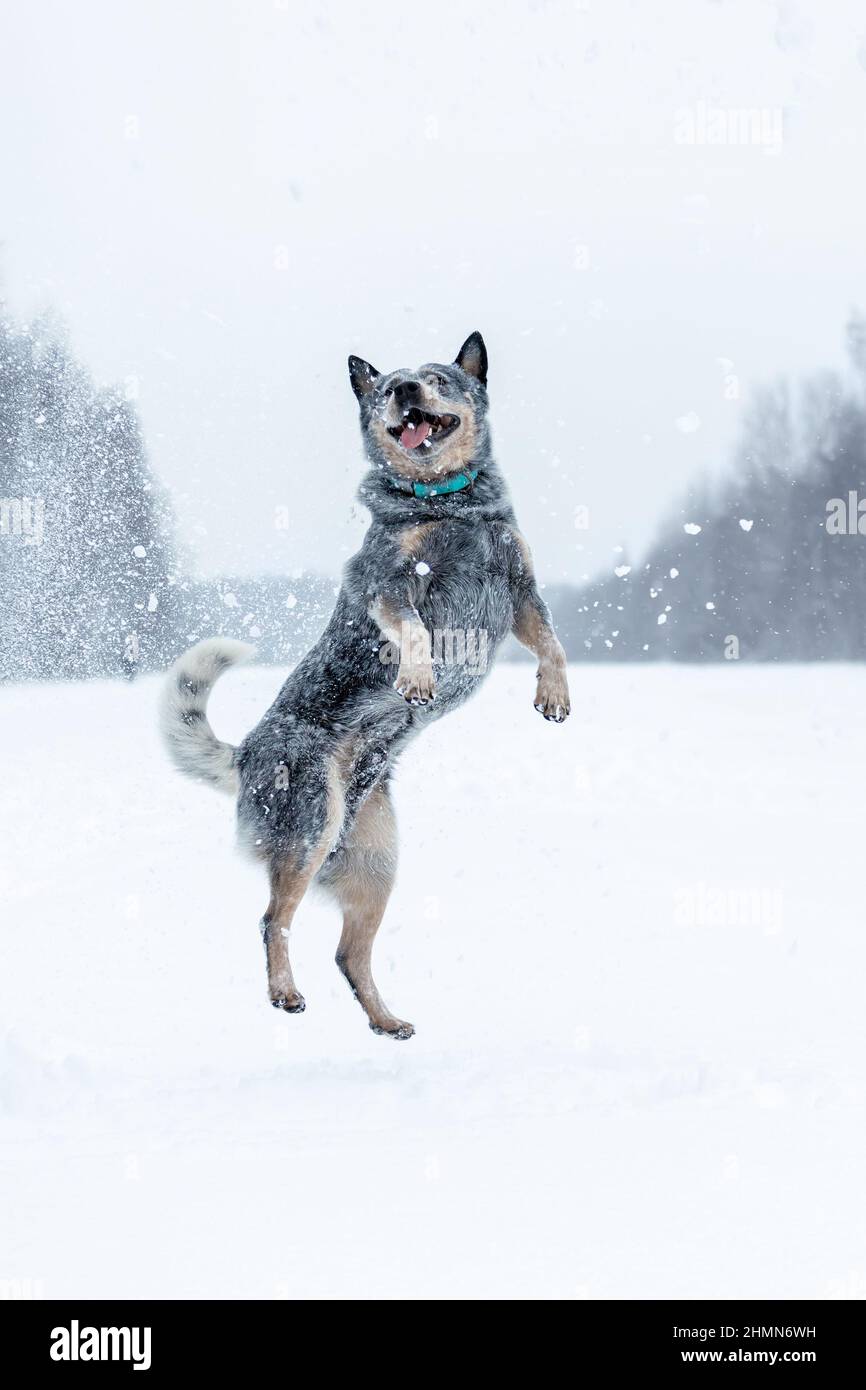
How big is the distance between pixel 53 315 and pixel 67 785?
5.96 m

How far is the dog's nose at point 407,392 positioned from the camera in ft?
11.9

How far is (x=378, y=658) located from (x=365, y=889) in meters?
0.83

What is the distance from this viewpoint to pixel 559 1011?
423 cm

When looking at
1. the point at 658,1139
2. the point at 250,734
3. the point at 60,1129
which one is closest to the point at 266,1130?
the point at 60,1129

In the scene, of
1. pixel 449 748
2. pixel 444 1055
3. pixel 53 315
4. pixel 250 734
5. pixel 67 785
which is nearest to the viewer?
pixel 444 1055

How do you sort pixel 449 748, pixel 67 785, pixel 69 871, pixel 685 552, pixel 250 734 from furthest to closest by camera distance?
pixel 685 552 < pixel 449 748 < pixel 67 785 < pixel 69 871 < pixel 250 734

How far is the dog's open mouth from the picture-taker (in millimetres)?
3727

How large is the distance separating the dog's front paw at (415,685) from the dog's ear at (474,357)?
114cm

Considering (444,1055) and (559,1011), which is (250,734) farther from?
(559,1011)
